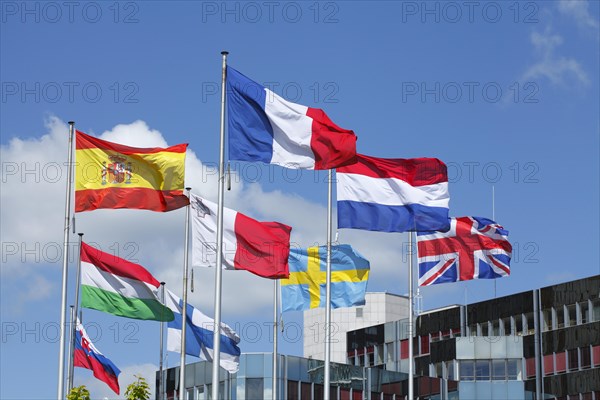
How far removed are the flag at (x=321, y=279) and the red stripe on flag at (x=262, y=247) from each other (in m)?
17.8

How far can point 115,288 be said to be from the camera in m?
47.1

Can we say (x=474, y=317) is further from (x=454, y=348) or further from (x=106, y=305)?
(x=106, y=305)

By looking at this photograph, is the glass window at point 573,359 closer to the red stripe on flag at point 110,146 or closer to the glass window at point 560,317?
the glass window at point 560,317

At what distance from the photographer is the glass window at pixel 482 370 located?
285 feet

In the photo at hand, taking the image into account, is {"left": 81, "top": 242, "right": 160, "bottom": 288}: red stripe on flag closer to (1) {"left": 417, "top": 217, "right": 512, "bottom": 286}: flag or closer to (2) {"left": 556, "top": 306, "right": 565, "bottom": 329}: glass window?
(1) {"left": 417, "top": 217, "right": 512, "bottom": 286}: flag

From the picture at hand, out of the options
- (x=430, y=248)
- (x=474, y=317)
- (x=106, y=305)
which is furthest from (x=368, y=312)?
(x=106, y=305)

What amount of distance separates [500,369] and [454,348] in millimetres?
3528

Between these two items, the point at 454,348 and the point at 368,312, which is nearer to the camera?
the point at 454,348

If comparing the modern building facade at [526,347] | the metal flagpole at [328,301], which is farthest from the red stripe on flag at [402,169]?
the modern building facade at [526,347]

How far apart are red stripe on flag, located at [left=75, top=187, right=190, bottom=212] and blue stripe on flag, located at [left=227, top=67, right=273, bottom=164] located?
343cm

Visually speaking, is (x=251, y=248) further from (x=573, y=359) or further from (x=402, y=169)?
(x=573, y=359)

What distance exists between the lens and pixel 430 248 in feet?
211

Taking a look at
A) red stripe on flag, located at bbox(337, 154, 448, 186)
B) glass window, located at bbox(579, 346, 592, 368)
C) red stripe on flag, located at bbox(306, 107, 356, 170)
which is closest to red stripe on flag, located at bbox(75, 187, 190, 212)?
red stripe on flag, located at bbox(306, 107, 356, 170)

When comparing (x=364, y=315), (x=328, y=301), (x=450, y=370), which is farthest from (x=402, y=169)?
(x=364, y=315)
